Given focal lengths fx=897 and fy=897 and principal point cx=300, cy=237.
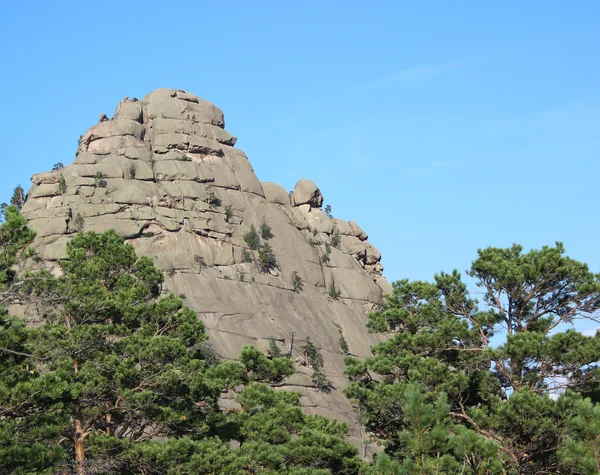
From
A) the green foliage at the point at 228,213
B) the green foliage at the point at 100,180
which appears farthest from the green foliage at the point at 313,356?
the green foliage at the point at 100,180

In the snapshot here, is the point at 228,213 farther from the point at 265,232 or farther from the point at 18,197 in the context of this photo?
the point at 18,197

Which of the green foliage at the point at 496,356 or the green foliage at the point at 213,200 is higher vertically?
the green foliage at the point at 213,200

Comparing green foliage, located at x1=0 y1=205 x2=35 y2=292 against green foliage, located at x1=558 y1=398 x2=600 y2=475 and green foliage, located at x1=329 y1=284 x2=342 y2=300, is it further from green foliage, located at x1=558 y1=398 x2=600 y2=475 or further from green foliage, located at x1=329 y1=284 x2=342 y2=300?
green foliage, located at x1=329 y1=284 x2=342 y2=300

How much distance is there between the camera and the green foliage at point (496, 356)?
2677 cm

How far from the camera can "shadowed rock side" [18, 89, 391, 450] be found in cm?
8550

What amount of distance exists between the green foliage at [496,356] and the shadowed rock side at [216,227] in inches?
1745

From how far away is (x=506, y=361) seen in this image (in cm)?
3023

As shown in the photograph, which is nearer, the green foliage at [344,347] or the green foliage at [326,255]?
the green foliage at [344,347]

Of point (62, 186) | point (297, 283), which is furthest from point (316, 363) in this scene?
point (62, 186)

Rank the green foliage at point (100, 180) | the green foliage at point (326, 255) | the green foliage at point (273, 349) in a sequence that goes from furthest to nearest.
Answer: the green foliage at point (326, 255) → the green foliage at point (100, 180) → the green foliage at point (273, 349)

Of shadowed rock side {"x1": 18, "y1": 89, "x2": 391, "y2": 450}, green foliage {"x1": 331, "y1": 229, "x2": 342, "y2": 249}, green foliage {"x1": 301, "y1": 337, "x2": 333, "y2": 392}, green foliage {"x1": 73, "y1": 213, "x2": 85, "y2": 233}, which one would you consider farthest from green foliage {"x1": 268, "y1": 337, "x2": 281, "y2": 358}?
green foliage {"x1": 331, "y1": 229, "x2": 342, "y2": 249}

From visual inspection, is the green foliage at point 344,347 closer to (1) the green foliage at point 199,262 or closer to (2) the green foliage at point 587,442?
(1) the green foliage at point 199,262

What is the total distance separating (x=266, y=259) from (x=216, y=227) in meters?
6.25

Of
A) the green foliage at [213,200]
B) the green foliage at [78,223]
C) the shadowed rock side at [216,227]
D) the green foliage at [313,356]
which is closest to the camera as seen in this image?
the green foliage at [313,356]
